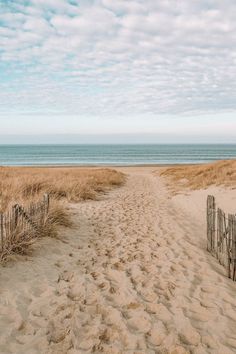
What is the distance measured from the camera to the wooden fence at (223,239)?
18.9 ft

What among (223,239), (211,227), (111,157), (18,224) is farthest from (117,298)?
(111,157)

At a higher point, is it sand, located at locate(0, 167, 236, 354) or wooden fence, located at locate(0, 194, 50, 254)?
wooden fence, located at locate(0, 194, 50, 254)

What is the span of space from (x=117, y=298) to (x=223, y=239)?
2.88 m

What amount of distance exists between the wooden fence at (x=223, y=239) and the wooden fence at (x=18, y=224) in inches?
159

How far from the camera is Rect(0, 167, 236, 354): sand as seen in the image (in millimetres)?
3781

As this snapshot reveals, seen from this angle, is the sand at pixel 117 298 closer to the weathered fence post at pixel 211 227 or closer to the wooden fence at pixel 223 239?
the wooden fence at pixel 223 239

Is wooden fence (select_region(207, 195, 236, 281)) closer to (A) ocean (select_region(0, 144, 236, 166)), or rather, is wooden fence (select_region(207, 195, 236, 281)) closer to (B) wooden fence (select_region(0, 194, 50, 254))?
(B) wooden fence (select_region(0, 194, 50, 254))

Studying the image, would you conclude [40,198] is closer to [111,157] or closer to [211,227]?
[211,227]

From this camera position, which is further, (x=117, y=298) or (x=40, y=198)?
(x=40, y=198)

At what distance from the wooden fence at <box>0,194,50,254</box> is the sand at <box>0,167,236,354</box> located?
36 centimetres

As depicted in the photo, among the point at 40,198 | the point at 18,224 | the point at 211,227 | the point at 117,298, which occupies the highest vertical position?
the point at 18,224

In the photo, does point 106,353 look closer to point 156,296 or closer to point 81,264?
point 156,296

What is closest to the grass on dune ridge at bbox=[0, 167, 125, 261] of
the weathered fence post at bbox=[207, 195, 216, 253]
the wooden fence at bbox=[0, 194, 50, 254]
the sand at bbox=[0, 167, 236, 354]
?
the wooden fence at bbox=[0, 194, 50, 254]

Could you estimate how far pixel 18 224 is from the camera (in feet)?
21.4
